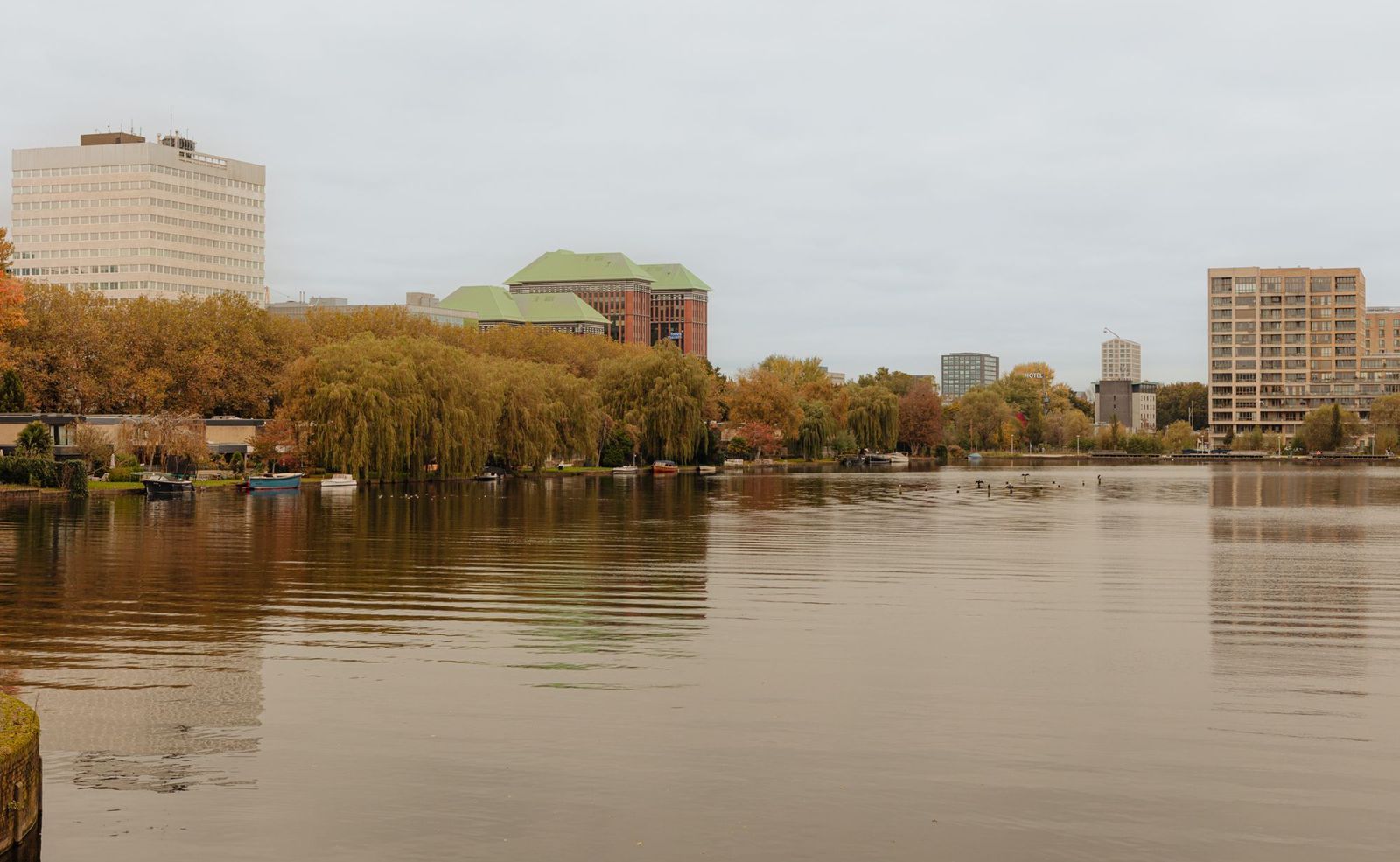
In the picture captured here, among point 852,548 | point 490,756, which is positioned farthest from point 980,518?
point 490,756

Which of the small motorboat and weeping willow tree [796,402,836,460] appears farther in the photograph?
weeping willow tree [796,402,836,460]

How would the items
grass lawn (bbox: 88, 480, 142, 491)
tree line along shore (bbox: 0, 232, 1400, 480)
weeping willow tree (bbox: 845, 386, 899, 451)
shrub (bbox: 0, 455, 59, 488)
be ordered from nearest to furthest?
shrub (bbox: 0, 455, 59, 488), grass lawn (bbox: 88, 480, 142, 491), tree line along shore (bbox: 0, 232, 1400, 480), weeping willow tree (bbox: 845, 386, 899, 451)

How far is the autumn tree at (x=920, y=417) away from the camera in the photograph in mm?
177500

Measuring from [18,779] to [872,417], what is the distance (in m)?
148

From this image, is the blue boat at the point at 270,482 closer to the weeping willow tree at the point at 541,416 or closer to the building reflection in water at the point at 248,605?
the building reflection in water at the point at 248,605

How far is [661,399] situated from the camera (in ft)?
354

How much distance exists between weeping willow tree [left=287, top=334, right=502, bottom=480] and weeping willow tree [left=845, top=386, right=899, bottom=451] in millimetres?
77478

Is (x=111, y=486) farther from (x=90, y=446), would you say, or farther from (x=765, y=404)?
(x=765, y=404)

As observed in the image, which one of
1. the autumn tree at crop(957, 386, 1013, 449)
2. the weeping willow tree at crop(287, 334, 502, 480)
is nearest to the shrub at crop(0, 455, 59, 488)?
the weeping willow tree at crop(287, 334, 502, 480)

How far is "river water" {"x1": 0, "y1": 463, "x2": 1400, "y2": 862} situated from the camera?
34.6ft

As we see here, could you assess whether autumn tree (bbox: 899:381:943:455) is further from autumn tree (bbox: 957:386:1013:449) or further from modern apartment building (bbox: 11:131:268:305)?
modern apartment building (bbox: 11:131:268:305)

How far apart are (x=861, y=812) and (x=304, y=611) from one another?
14.3 m

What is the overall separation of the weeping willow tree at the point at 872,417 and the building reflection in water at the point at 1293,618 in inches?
3948

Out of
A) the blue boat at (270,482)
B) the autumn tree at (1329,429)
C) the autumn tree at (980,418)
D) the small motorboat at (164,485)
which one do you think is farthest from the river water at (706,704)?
the autumn tree at (1329,429)
